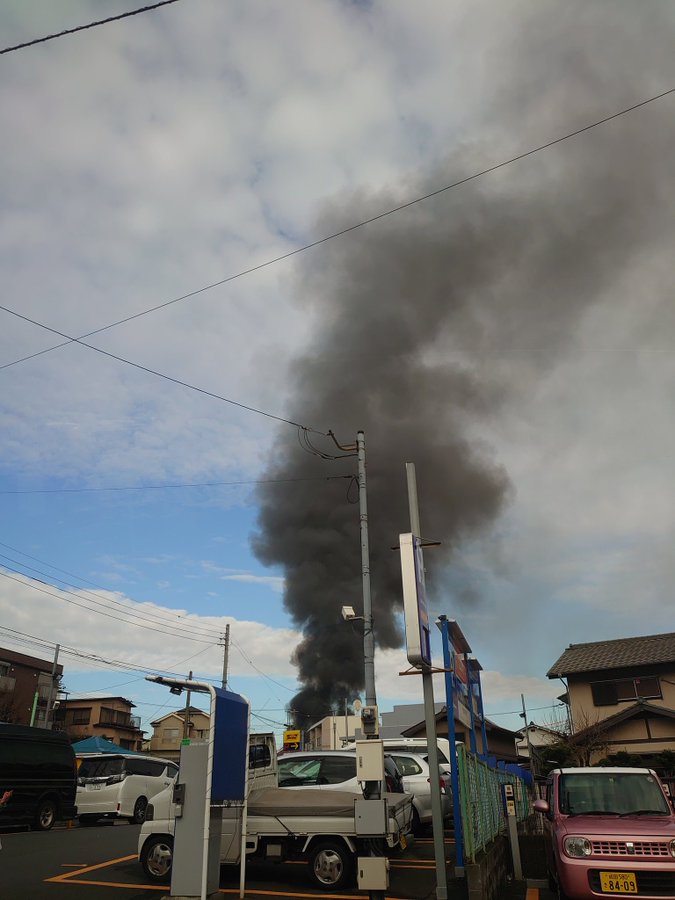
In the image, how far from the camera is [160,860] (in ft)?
25.9

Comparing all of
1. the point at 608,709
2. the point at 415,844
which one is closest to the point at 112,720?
the point at 608,709

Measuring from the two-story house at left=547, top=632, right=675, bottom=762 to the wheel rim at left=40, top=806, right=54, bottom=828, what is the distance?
58.4ft

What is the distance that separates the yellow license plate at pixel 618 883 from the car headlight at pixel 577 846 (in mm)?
245

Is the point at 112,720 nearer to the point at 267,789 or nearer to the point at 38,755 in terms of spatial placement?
the point at 38,755

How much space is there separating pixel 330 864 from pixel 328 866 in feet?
0.11

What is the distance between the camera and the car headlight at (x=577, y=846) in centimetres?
623

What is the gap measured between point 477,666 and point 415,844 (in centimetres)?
385

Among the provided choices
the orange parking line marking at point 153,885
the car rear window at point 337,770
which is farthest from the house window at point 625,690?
the car rear window at point 337,770

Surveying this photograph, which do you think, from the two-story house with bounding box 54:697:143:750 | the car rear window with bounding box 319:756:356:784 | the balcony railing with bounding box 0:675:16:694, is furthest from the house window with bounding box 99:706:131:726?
the car rear window with bounding box 319:756:356:784

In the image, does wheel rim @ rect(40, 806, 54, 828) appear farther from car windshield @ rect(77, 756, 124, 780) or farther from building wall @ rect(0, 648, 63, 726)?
building wall @ rect(0, 648, 63, 726)

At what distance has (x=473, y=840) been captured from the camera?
656 centimetres

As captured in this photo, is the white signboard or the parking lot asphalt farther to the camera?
the parking lot asphalt

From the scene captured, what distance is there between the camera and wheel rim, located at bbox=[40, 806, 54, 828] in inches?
554

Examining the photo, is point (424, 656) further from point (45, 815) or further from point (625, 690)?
point (625, 690)
